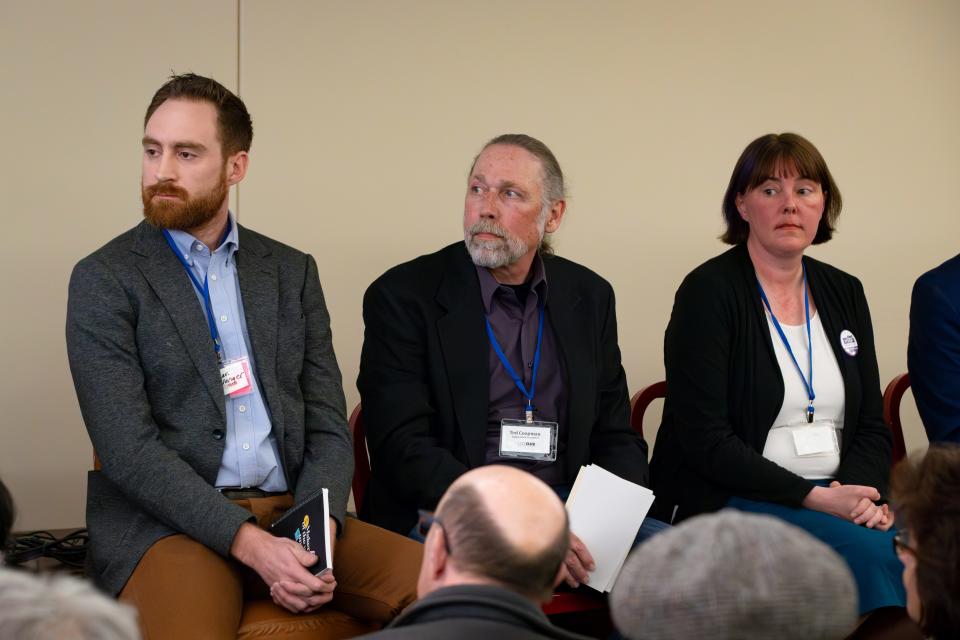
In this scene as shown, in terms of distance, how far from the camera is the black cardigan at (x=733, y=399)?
3637 mm

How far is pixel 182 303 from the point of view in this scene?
2.98m

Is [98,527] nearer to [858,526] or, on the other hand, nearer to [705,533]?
[705,533]

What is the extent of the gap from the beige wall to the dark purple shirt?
1.18 m

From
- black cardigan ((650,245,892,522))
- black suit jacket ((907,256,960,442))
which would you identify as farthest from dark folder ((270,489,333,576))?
black suit jacket ((907,256,960,442))

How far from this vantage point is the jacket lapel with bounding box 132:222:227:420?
116 inches

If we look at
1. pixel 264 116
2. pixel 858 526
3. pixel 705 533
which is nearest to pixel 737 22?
pixel 264 116

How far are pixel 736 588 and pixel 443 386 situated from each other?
210 centimetres

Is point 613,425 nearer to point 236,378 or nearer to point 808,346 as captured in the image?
point 808,346

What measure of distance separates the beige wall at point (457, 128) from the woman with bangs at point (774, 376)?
1.21 meters

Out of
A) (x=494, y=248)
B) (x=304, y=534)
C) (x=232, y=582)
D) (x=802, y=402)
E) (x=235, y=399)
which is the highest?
(x=494, y=248)

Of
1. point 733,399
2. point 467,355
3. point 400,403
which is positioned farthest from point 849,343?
point 400,403

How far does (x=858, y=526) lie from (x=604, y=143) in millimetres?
2302

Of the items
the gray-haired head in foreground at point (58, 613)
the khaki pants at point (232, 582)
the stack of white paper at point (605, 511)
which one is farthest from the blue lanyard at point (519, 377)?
the gray-haired head in foreground at point (58, 613)

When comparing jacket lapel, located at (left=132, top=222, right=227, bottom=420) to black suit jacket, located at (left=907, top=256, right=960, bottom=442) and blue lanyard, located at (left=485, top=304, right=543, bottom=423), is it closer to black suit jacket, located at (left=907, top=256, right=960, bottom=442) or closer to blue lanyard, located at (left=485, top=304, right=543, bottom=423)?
blue lanyard, located at (left=485, top=304, right=543, bottom=423)
